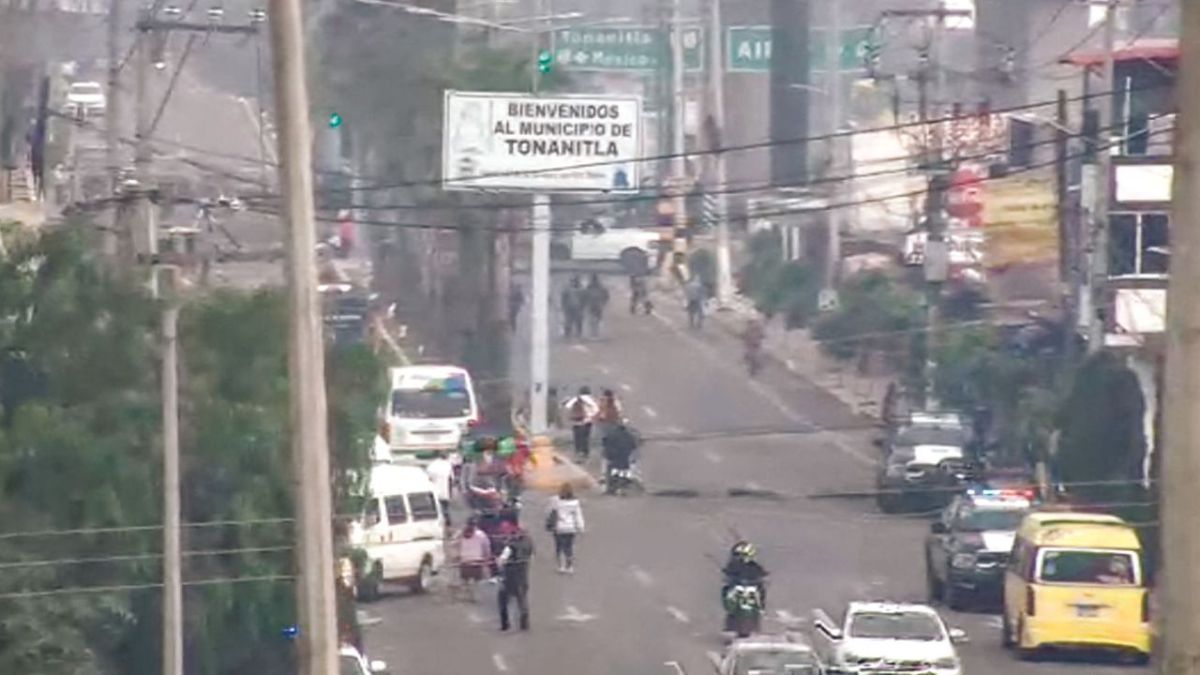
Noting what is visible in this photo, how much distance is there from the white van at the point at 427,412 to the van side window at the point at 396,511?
8.88 m

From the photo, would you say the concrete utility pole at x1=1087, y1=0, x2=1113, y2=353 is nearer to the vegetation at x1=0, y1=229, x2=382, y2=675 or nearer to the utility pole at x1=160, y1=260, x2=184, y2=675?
the vegetation at x1=0, y1=229, x2=382, y2=675

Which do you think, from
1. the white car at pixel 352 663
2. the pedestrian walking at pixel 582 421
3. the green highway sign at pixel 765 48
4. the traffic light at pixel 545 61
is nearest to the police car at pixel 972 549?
the pedestrian walking at pixel 582 421

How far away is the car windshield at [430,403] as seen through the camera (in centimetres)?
4475

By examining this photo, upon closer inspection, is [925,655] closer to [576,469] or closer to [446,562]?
[446,562]

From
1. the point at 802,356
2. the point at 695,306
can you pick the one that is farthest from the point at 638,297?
the point at 802,356

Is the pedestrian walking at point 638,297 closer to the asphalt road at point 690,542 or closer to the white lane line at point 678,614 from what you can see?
the asphalt road at point 690,542

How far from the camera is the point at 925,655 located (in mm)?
28141

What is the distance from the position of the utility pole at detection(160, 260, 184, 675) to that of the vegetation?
27.0 inches

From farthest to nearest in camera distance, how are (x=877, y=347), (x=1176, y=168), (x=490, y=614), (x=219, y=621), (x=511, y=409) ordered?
1. (x=877, y=347)
2. (x=511, y=409)
3. (x=490, y=614)
4. (x=219, y=621)
5. (x=1176, y=168)

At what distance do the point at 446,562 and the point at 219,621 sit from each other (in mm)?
8527

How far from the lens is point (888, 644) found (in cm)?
2827

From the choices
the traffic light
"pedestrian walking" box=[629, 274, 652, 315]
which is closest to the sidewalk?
"pedestrian walking" box=[629, 274, 652, 315]

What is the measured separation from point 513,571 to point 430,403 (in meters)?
13.5

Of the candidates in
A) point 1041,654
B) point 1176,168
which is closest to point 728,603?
point 1041,654
